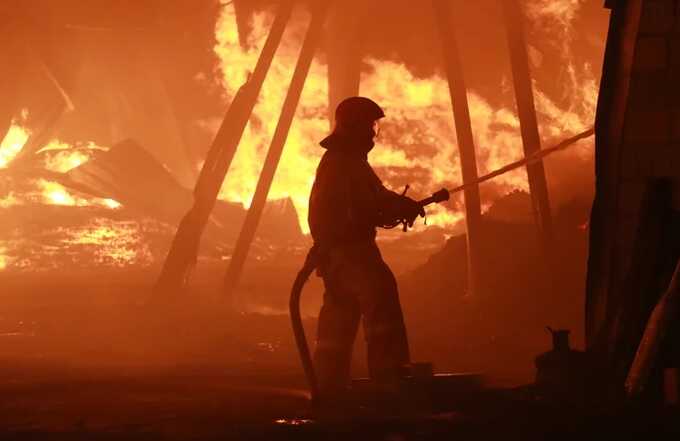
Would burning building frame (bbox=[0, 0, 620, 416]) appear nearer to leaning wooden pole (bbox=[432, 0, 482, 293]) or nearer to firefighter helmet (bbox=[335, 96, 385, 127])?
leaning wooden pole (bbox=[432, 0, 482, 293])

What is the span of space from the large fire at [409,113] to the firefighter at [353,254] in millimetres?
8584

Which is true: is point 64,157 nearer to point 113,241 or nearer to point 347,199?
point 113,241

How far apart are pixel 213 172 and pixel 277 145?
0.86 metres

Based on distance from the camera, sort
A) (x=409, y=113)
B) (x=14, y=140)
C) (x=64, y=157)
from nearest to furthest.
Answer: (x=409, y=113), (x=64, y=157), (x=14, y=140)

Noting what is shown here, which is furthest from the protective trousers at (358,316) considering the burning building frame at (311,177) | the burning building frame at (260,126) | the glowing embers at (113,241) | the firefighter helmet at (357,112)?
the glowing embers at (113,241)

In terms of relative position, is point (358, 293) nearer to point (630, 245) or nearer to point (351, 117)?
point (351, 117)

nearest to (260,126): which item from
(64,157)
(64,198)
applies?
(64,198)

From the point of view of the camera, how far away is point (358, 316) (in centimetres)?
564

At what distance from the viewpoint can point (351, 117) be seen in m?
5.65

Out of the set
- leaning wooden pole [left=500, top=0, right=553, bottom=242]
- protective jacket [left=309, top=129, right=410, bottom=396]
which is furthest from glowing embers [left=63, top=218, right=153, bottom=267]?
protective jacket [left=309, top=129, right=410, bottom=396]

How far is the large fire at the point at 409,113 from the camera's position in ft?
47.5

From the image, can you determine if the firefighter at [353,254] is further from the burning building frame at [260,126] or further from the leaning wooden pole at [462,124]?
the leaning wooden pole at [462,124]

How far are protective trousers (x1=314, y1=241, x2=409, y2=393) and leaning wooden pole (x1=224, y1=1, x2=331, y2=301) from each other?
19.9 feet

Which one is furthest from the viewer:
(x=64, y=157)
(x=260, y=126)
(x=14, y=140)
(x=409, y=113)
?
(x=14, y=140)
